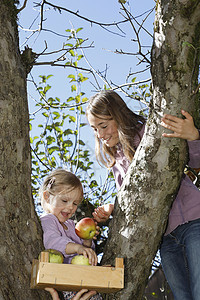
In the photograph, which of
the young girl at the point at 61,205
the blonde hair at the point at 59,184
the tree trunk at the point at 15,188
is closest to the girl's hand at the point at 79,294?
the tree trunk at the point at 15,188

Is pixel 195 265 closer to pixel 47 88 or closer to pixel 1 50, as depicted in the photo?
pixel 1 50

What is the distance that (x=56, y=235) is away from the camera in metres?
2.40

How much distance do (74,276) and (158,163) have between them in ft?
2.50

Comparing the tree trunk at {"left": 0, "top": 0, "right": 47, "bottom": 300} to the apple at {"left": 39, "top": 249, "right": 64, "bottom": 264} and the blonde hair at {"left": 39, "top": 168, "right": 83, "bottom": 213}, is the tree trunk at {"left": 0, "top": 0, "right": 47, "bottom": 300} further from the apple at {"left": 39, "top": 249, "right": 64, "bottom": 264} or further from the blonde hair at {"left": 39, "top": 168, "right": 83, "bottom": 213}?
the blonde hair at {"left": 39, "top": 168, "right": 83, "bottom": 213}

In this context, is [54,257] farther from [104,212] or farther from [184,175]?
[184,175]

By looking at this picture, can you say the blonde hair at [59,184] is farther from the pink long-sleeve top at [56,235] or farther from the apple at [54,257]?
the apple at [54,257]

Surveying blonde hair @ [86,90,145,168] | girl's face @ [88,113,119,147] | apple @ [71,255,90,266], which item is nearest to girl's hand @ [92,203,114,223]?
blonde hair @ [86,90,145,168]

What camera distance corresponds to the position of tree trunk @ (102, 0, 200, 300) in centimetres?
221

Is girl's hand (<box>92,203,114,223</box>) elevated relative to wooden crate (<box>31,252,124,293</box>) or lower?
elevated

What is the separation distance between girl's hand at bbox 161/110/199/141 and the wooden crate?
79 cm

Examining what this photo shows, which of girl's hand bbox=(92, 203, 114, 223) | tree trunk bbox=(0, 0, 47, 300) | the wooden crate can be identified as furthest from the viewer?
girl's hand bbox=(92, 203, 114, 223)

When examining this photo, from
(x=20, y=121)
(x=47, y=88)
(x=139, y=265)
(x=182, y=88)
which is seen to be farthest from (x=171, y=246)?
(x=47, y=88)

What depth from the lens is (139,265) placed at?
220cm

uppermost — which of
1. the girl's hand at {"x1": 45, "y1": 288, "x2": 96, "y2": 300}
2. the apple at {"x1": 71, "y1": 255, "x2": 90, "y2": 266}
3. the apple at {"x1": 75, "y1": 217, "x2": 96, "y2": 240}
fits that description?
the apple at {"x1": 75, "y1": 217, "x2": 96, "y2": 240}
